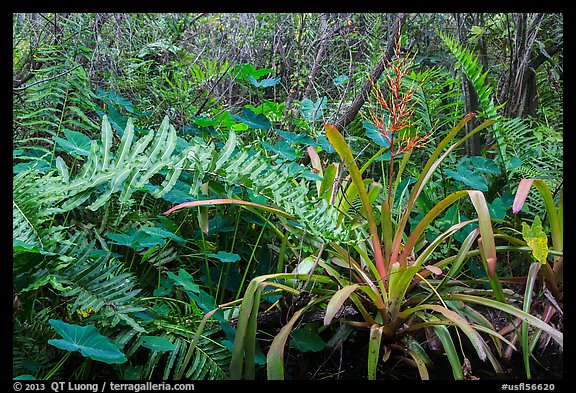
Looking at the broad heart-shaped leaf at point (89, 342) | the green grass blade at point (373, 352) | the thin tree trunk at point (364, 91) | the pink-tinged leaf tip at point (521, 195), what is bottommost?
the broad heart-shaped leaf at point (89, 342)

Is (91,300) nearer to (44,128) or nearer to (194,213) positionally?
(194,213)

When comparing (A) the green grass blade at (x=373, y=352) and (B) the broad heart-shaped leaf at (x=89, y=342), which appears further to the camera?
(A) the green grass blade at (x=373, y=352)

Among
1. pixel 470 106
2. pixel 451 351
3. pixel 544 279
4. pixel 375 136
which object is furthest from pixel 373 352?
pixel 470 106

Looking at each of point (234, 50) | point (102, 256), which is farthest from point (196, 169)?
point (234, 50)

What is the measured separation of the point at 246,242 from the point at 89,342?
2.41 feet

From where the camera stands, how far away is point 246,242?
1716mm

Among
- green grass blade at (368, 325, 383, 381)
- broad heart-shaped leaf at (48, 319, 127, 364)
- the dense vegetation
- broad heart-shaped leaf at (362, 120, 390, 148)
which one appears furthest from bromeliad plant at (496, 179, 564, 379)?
broad heart-shaped leaf at (48, 319, 127, 364)

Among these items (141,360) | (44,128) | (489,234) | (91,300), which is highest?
(44,128)

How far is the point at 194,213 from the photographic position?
1.69 meters

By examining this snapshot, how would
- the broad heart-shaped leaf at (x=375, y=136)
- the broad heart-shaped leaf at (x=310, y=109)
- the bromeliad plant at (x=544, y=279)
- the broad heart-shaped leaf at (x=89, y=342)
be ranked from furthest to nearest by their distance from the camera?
the broad heart-shaped leaf at (x=310, y=109) → the broad heart-shaped leaf at (x=375, y=136) → the bromeliad plant at (x=544, y=279) → the broad heart-shaped leaf at (x=89, y=342)

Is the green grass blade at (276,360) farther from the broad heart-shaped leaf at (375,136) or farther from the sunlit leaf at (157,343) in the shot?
the broad heart-shaped leaf at (375,136)

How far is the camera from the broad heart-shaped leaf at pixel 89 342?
41.2 inches

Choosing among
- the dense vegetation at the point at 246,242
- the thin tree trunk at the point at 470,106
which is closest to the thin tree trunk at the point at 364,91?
the dense vegetation at the point at 246,242

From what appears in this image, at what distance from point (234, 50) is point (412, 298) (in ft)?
5.51
